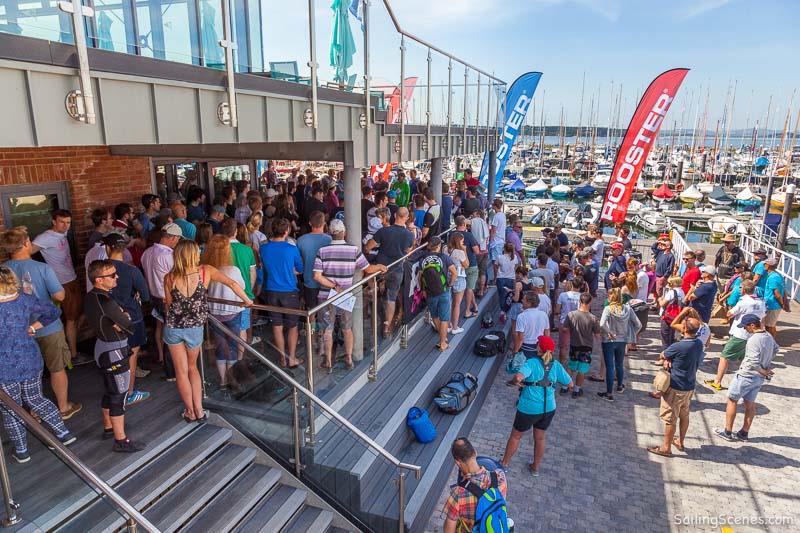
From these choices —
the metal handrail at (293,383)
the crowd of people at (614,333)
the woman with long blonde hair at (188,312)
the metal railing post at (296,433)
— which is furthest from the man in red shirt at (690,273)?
the woman with long blonde hair at (188,312)

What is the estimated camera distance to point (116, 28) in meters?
4.17

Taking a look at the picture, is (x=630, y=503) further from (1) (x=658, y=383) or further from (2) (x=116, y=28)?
(2) (x=116, y=28)

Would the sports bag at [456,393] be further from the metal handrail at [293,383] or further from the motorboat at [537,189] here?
the motorboat at [537,189]

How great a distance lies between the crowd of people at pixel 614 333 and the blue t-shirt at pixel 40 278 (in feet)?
12.9

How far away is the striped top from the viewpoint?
6.38m

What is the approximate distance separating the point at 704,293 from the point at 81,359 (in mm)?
10122

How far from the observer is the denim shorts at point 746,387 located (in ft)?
24.5

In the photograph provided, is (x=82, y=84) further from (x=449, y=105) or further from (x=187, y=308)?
(x=449, y=105)

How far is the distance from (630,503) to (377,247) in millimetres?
4836

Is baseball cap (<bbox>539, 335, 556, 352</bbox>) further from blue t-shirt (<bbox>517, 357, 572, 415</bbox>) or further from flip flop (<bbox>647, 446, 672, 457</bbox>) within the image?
flip flop (<bbox>647, 446, 672, 457</bbox>)

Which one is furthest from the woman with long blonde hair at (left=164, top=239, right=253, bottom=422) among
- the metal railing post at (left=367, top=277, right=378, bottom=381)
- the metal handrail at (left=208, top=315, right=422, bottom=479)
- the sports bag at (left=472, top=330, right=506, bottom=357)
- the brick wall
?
the sports bag at (left=472, top=330, right=506, bottom=357)

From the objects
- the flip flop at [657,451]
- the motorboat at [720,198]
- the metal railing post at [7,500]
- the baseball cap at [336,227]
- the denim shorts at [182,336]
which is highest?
the baseball cap at [336,227]

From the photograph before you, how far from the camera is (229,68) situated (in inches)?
192

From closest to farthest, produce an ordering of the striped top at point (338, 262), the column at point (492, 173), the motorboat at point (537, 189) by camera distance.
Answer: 1. the striped top at point (338, 262)
2. the column at point (492, 173)
3. the motorboat at point (537, 189)
